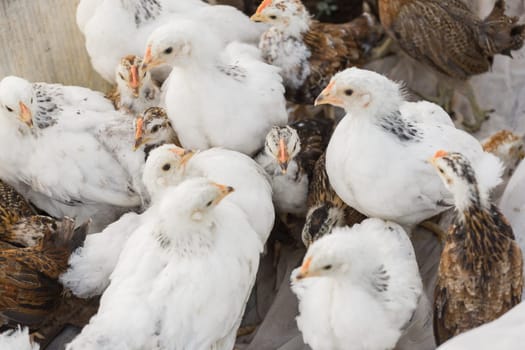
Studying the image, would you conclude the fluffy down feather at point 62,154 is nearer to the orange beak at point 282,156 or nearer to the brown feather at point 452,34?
the orange beak at point 282,156

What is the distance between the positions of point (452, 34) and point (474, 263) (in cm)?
Answer: 113

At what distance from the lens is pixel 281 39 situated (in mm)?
2623

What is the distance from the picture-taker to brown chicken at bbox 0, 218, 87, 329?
206cm

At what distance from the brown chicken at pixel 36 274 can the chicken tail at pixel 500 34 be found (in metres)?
1.65

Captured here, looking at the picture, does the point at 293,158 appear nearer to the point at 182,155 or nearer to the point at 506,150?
the point at 182,155

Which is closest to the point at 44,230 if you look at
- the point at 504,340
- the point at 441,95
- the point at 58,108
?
the point at 58,108

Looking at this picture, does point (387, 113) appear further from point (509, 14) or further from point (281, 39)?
point (509, 14)

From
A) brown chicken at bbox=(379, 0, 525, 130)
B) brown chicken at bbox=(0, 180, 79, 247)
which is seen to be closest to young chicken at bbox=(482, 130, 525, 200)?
brown chicken at bbox=(379, 0, 525, 130)

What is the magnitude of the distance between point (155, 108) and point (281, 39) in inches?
22.5

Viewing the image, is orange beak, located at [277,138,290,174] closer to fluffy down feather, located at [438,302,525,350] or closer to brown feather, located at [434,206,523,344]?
brown feather, located at [434,206,523,344]

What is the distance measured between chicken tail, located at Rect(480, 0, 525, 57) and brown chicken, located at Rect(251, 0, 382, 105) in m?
0.54

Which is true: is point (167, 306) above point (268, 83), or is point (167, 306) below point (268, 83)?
below

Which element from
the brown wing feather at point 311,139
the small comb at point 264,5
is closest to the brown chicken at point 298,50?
the small comb at point 264,5

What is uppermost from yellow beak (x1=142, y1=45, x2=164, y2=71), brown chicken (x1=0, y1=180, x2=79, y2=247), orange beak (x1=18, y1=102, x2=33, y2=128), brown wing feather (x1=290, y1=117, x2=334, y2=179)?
yellow beak (x1=142, y1=45, x2=164, y2=71)
